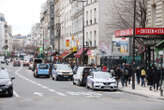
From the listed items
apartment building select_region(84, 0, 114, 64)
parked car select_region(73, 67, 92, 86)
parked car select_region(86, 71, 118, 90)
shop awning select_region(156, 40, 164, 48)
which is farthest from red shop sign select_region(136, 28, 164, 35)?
apartment building select_region(84, 0, 114, 64)

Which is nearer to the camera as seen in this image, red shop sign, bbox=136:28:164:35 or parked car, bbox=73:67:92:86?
red shop sign, bbox=136:28:164:35

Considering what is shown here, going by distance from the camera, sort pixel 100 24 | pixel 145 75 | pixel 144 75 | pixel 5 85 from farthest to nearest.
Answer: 1. pixel 100 24
2. pixel 145 75
3. pixel 144 75
4. pixel 5 85

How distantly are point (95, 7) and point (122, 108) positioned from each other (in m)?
43.0

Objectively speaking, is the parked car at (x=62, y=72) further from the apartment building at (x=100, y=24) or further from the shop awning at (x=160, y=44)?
the apartment building at (x=100, y=24)

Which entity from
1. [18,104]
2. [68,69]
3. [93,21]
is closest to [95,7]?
[93,21]

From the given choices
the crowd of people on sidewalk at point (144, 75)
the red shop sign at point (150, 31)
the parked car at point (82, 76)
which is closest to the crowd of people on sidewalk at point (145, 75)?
the crowd of people on sidewalk at point (144, 75)

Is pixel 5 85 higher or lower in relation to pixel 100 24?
lower

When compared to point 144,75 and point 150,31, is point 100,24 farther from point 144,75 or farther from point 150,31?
point 144,75

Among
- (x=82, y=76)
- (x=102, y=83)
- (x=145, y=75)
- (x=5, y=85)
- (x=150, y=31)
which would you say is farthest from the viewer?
(x=82, y=76)

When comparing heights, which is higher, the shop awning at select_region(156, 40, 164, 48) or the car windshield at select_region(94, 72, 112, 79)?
the shop awning at select_region(156, 40, 164, 48)

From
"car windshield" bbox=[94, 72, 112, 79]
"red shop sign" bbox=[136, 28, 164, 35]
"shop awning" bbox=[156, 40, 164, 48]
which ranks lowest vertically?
"car windshield" bbox=[94, 72, 112, 79]

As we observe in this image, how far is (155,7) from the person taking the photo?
36281 millimetres

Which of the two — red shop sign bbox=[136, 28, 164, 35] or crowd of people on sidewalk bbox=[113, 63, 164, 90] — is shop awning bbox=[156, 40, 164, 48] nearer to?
red shop sign bbox=[136, 28, 164, 35]

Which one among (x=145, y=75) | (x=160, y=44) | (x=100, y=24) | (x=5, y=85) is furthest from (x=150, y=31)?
(x=100, y=24)
